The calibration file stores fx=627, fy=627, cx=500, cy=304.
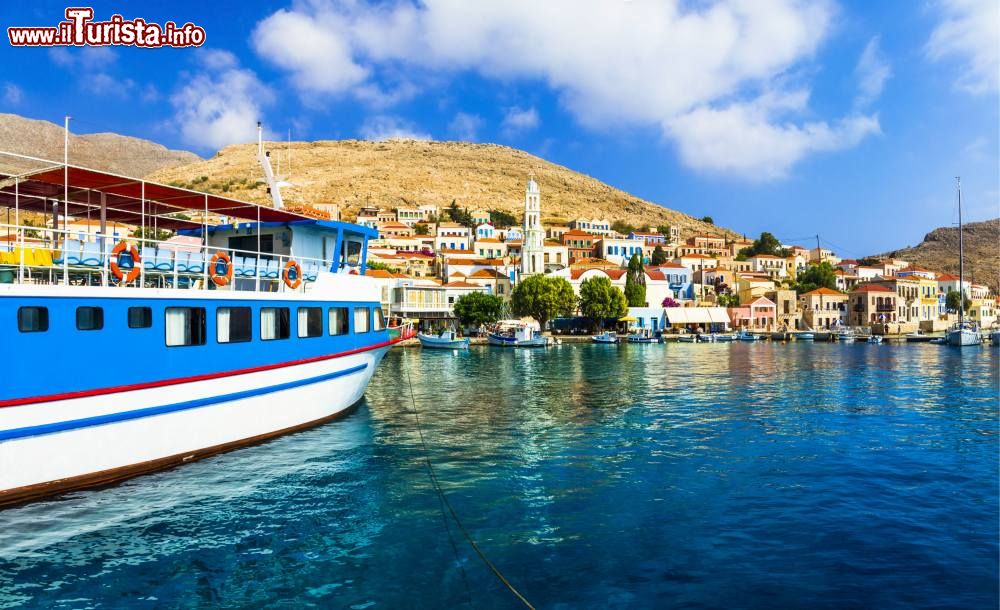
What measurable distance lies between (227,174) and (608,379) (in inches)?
6806

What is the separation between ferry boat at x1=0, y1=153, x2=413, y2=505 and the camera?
11227 mm

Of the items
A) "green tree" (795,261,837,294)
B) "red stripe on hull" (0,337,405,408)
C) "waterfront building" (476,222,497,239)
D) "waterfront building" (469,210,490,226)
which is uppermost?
"waterfront building" (469,210,490,226)

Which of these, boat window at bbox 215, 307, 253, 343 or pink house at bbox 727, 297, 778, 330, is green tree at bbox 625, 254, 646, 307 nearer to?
pink house at bbox 727, 297, 778, 330

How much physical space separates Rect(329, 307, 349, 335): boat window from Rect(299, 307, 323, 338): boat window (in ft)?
1.73

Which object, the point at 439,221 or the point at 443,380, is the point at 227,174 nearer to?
the point at 439,221

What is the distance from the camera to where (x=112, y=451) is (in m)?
12.2

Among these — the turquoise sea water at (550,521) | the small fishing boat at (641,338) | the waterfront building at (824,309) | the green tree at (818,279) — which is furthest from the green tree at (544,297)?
the green tree at (818,279)

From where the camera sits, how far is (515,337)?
2474 inches

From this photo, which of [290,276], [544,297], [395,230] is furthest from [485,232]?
[290,276]

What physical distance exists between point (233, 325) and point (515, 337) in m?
48.7

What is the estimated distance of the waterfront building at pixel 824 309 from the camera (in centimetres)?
9262

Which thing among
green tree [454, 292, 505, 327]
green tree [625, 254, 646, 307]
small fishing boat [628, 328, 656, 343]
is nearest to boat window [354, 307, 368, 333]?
green tree [454, 292, 505, 327]

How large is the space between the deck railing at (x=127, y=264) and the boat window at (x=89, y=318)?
2.74 ft

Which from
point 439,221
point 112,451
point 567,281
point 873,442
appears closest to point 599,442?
point 873,442
